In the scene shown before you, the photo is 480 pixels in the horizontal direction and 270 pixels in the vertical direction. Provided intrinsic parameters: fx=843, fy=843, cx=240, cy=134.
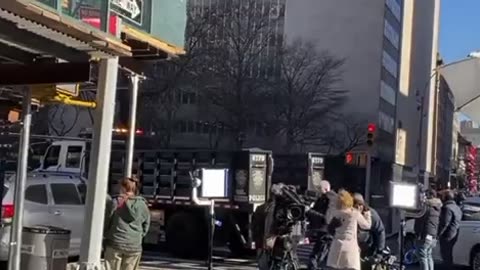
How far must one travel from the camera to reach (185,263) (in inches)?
651

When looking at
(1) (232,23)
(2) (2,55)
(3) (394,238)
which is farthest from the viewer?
(1) (232,23)

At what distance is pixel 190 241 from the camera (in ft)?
56.6

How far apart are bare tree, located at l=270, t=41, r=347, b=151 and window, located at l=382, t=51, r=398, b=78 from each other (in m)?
7.26

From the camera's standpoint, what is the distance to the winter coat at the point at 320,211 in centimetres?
1457

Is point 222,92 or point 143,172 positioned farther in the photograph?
point 222,92

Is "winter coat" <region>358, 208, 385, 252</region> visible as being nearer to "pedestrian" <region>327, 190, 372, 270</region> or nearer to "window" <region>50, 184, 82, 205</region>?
"pedestrian" <region>327, 190, 372, 270</region>

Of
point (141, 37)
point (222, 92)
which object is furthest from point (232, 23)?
point (141, 37)

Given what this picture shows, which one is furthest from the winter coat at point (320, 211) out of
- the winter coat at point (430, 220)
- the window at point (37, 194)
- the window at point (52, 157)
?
the window at point (52, 157)

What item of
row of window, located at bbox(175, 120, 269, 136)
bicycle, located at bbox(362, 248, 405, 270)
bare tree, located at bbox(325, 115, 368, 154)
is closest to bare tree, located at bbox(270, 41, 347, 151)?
bare tree, located at bbox(325, 115, 368, 154)

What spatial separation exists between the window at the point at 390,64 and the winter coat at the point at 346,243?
211 feet

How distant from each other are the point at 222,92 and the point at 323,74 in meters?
12.4

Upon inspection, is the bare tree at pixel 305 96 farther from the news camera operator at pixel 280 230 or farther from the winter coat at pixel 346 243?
the winter coat at pixel 346 243

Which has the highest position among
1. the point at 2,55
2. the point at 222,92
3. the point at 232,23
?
the point at 232,23

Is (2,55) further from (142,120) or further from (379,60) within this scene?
(379,60)
